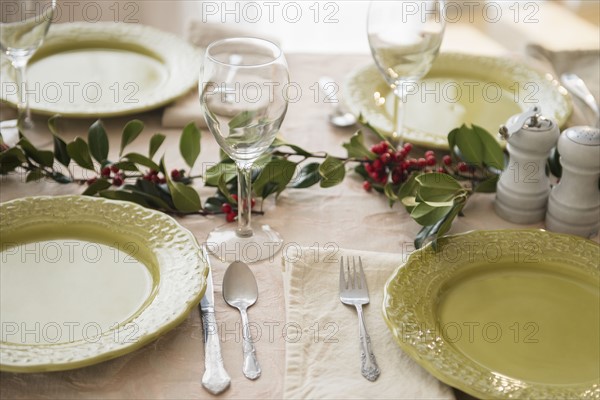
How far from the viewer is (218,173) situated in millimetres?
1000

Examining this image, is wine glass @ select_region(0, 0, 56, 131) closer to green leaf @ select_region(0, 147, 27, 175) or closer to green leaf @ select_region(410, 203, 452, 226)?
green leaf @ select_region(0, 147, 27, 175)

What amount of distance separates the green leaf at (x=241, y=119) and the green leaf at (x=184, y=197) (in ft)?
0.60

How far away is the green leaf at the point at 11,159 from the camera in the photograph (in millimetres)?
1010

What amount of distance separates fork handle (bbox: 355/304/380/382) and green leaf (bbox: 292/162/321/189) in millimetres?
275

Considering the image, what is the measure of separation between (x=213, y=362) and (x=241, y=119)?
24cm

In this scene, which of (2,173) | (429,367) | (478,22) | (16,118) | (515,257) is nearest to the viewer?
(429,367)

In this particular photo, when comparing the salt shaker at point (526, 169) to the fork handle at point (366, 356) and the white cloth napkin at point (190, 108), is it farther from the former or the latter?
the white cloth napkin at point (190, 108)

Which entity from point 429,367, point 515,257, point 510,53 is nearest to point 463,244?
point 515,257

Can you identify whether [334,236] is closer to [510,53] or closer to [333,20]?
[510,53]

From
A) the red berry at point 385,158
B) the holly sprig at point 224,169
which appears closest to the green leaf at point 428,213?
the holly sprig at point 224,169

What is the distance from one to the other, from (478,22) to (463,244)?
6.38ft

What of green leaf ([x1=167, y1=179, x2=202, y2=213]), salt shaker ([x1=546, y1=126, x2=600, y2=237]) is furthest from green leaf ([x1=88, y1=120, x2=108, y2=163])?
salt shaker ([x1=546, y1=126, x2=600, y2=237])

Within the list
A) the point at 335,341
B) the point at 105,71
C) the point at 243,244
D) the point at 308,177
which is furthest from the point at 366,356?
the point at 105,71

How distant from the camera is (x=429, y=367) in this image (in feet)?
2.33
